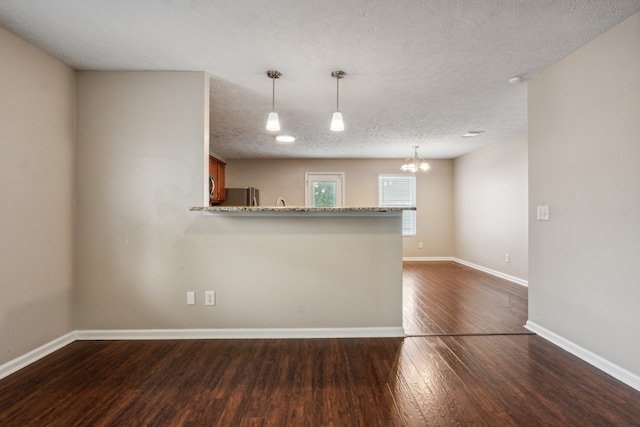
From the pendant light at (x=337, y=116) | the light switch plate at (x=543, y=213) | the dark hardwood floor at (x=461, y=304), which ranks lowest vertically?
the dark hardwood floor at (x=461, y=304)

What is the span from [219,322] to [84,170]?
1.75 m

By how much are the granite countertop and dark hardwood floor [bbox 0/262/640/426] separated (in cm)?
109

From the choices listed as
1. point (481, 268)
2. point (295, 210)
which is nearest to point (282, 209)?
point (295, 210)

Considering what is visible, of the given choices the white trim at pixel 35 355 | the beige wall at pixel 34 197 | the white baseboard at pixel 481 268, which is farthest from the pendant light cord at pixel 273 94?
the white baseboard at pixel 481 268

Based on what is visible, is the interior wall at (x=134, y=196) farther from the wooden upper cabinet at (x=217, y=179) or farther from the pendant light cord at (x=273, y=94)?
the wooden upper cabinet at (x=217, y=179)

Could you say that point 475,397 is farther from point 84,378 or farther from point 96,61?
point 96,61

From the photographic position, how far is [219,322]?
8.64ft

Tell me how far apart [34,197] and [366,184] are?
551 cm

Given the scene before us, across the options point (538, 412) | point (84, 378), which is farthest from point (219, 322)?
point (538, 412)

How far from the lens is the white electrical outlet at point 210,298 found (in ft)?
8.62

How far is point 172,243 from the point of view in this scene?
2.62 metres

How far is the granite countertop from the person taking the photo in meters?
A: 2.47

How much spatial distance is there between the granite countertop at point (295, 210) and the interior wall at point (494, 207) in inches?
128

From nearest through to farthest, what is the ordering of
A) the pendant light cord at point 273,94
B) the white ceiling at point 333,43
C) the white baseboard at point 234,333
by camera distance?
the white ceiling at point 333,43 < the white baseboard at point 234,333 < the pendant light cord at point 273,94
